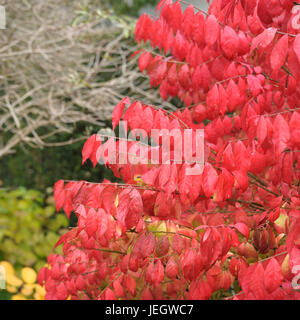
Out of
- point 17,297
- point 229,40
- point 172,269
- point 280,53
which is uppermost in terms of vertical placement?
point 229,40

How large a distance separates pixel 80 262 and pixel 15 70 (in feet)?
10.7

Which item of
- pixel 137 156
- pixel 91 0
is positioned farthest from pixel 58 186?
pixel 91 0

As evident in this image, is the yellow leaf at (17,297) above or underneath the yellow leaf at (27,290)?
underneath

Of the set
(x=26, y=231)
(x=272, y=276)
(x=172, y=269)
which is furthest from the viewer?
(x=26, y=231)

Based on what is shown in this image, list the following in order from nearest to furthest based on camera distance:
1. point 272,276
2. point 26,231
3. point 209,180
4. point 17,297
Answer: point 272,276 → point 209,180 → point 17,297 → point 26,231

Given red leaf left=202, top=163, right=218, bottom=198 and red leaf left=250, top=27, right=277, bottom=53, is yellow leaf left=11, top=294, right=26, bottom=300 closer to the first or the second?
red leaf left=202, top=163, right=218, bottom=198

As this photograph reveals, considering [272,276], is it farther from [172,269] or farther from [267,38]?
[267,38]

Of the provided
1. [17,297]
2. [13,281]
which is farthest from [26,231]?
[17,297]

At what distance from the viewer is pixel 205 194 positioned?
156 centimetres

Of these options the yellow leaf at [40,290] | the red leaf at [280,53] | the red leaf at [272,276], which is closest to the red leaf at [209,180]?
the red leaf at [272,276]

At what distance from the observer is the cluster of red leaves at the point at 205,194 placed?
1.52 meters

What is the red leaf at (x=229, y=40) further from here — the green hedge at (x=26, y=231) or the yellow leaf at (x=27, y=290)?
the green hedge at (x=26, y=231)

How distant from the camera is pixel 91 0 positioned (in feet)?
18.0

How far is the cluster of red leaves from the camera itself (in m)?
1.52
